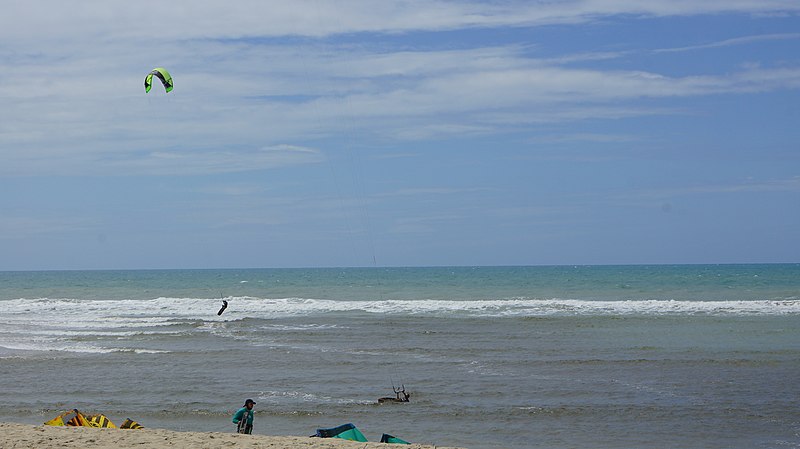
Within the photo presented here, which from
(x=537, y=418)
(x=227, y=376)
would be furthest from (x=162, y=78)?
(x=537, y=418)

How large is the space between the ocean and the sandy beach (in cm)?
223

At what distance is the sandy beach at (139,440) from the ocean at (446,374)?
223 centimetres

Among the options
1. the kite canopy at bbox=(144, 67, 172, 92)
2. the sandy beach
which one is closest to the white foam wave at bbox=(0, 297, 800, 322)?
the kite canopy at bbox=(144, 67, 172, 92)

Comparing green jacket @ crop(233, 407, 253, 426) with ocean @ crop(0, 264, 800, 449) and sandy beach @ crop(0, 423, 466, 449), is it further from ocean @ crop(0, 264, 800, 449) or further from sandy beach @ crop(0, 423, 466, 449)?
ocean @ crop(0, 264, 800, 449)

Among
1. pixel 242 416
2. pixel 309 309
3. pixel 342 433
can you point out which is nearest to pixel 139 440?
pixel 242 416

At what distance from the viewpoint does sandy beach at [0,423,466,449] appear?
1156 cm

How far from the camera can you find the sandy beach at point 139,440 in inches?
455

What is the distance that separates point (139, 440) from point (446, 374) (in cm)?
925

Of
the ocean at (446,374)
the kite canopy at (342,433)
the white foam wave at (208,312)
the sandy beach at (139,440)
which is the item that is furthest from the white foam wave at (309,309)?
the kite canopy at (342,433)

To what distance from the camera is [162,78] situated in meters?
19.3

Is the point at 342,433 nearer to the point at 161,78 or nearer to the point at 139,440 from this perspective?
the point at 139,440

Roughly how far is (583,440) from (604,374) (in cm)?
619

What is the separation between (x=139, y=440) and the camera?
12.0 m

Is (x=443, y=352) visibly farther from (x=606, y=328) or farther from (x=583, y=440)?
(x=583, y=440)
